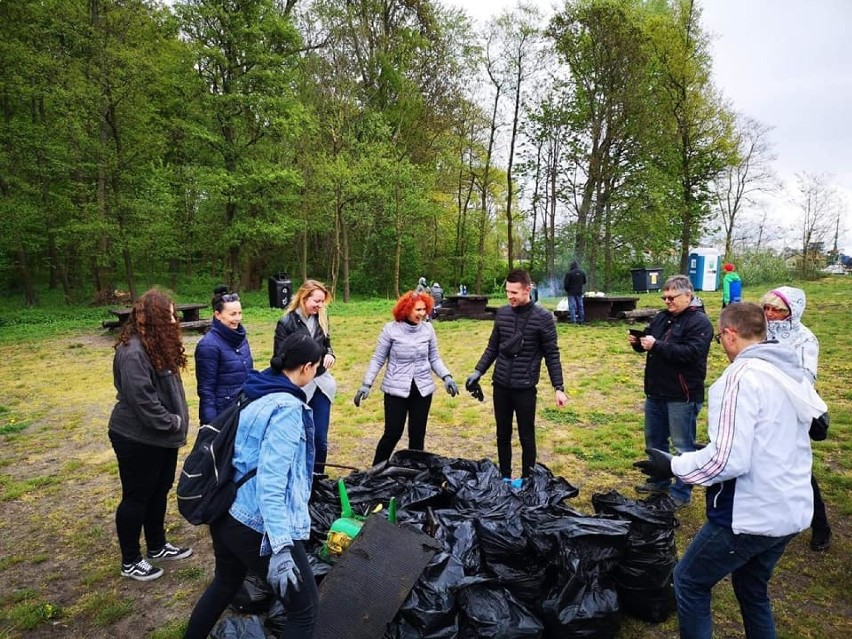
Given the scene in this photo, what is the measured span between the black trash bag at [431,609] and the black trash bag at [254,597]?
74cm

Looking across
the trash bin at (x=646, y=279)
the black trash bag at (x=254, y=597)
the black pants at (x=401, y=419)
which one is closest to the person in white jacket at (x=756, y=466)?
the black trash bag at (x=254, y=597)

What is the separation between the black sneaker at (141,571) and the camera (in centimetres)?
308

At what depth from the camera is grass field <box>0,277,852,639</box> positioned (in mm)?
2779

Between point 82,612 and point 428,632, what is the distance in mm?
2051

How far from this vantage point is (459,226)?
1061 inches

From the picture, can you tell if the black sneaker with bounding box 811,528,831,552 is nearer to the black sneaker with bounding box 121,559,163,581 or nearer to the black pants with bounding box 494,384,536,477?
the black pants with bounding box 494,384,536,477

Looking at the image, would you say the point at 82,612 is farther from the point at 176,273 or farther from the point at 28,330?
the point at 176,273

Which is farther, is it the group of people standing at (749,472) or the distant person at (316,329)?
the distant person at (316,329)

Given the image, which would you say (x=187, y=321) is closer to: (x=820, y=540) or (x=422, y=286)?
(x=422, y=286)

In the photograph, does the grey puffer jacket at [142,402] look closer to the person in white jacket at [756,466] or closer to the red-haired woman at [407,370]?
the red-haired woman at [407,370]

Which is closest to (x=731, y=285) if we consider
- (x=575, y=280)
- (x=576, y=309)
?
(x=576, y=309)

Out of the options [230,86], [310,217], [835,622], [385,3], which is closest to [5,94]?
[230,86]

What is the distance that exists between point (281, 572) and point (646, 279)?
21.0m

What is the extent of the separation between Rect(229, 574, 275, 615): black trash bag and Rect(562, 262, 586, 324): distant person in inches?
420
